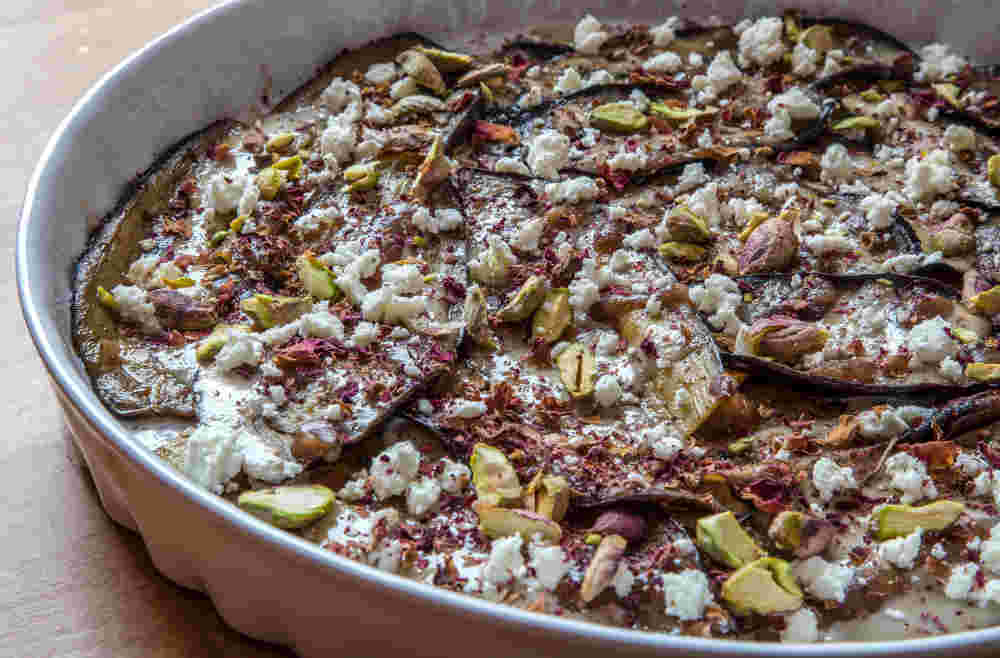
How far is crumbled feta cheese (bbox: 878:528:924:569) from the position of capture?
1.48m

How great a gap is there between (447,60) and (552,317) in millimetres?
930

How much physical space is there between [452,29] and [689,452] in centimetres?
150

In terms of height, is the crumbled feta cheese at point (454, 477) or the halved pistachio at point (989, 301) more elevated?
the halved pistachio at point (989, 301)

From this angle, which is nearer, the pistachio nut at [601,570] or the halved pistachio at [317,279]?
the pistachio nut at [601,570]

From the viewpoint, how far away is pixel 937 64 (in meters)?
2.58

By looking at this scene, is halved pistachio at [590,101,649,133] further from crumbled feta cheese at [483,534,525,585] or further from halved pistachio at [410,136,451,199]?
crumbled feta cheese at [483,534,525,585]

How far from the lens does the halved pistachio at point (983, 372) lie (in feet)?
5.77

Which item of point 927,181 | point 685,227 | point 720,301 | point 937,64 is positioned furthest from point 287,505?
point 937,64

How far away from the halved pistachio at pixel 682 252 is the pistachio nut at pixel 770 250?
0.29 ft

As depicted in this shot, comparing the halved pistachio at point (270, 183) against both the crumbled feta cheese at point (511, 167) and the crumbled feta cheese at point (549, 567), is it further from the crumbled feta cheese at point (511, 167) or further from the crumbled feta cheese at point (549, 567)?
the crumbled feta cheese at point (549, 567)

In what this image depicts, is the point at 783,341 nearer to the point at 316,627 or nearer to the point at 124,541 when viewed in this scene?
the point at 316,627

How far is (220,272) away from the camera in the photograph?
1893 millimetres

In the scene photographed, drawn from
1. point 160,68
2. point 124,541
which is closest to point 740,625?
point 124,541

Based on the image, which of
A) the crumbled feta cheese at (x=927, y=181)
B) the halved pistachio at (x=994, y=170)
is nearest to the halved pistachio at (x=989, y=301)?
the crumbled feta cheese at (x=927, y=181)
